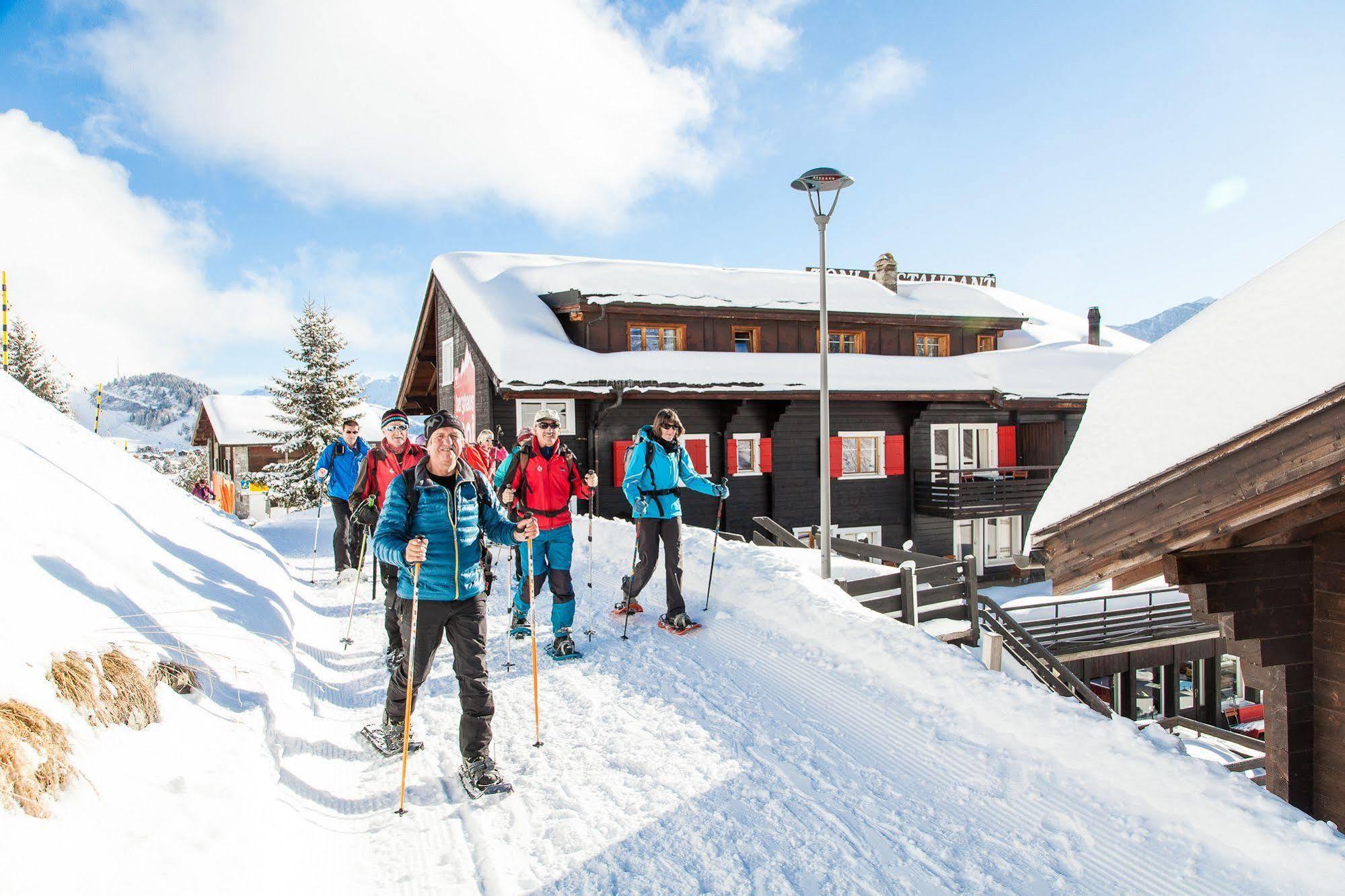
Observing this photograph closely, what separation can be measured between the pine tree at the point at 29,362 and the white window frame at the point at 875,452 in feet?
118

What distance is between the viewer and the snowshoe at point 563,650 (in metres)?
5.58

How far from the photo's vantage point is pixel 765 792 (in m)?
3.55

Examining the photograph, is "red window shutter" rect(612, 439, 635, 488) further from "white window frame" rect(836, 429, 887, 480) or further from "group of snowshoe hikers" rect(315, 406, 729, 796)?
"white window frame" rect(836, 429, 887, 480)

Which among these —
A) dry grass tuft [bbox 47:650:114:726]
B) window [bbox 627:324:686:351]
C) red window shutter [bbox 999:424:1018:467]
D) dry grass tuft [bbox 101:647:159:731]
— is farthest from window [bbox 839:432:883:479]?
dry grass tuft [bbox 47:650:114:726]

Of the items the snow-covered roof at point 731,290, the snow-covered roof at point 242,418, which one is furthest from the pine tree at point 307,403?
the snow-covered roof at point 731,290

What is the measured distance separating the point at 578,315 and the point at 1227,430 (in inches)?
583

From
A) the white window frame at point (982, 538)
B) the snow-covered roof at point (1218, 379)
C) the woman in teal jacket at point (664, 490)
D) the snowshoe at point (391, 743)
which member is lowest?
the white window frame at point (982, 538)

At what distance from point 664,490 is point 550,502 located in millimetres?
1071

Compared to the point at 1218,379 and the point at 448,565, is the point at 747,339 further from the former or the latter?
the point at 1218,379

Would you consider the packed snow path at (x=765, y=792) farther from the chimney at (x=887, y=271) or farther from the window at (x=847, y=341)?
the chimney at (x=887, y=271)

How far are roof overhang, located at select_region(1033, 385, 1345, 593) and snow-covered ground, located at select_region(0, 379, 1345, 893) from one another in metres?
1.16

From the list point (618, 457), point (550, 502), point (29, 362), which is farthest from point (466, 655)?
point (29, 362)

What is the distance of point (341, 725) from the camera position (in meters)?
4.50

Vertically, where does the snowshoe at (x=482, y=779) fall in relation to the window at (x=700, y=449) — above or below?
below
